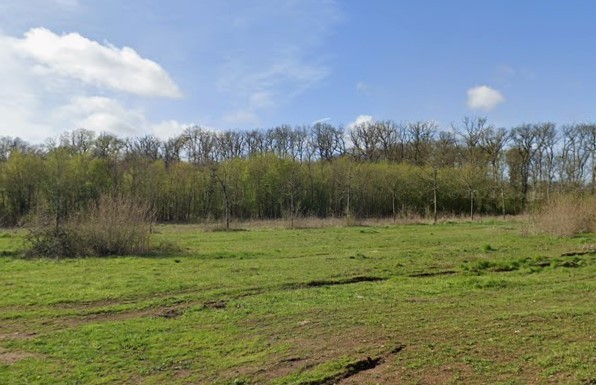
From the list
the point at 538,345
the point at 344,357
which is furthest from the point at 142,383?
the point at 538,345

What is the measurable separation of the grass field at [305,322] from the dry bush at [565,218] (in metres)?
9.54

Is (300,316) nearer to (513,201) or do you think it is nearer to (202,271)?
(202,271)

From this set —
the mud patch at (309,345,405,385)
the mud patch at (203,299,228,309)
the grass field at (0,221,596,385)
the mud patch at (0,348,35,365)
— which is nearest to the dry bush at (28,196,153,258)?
the grass field at (0,221,596,385)

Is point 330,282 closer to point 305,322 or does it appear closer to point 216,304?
point 216,304

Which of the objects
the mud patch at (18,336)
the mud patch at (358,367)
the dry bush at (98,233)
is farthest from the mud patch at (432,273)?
the dry bush at (98,233)

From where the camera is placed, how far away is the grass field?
23.3 ft

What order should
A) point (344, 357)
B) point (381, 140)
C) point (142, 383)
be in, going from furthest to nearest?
1. point (381, 140)
2. point (344, 357)
3. point (142, 383)

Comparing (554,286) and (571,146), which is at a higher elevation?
(571,146)

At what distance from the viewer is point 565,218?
28859mm

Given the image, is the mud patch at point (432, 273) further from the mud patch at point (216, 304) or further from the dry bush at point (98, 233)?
the dry bush at point (98, 233)

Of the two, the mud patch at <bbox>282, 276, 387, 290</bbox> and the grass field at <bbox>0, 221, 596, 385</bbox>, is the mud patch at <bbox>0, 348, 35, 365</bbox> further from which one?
the mud patch at <bbox>282, 276, 387, 290</bbox>

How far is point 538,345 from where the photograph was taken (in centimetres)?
760

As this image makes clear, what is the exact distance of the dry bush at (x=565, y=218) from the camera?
28.8m

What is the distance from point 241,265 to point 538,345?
514 inches
